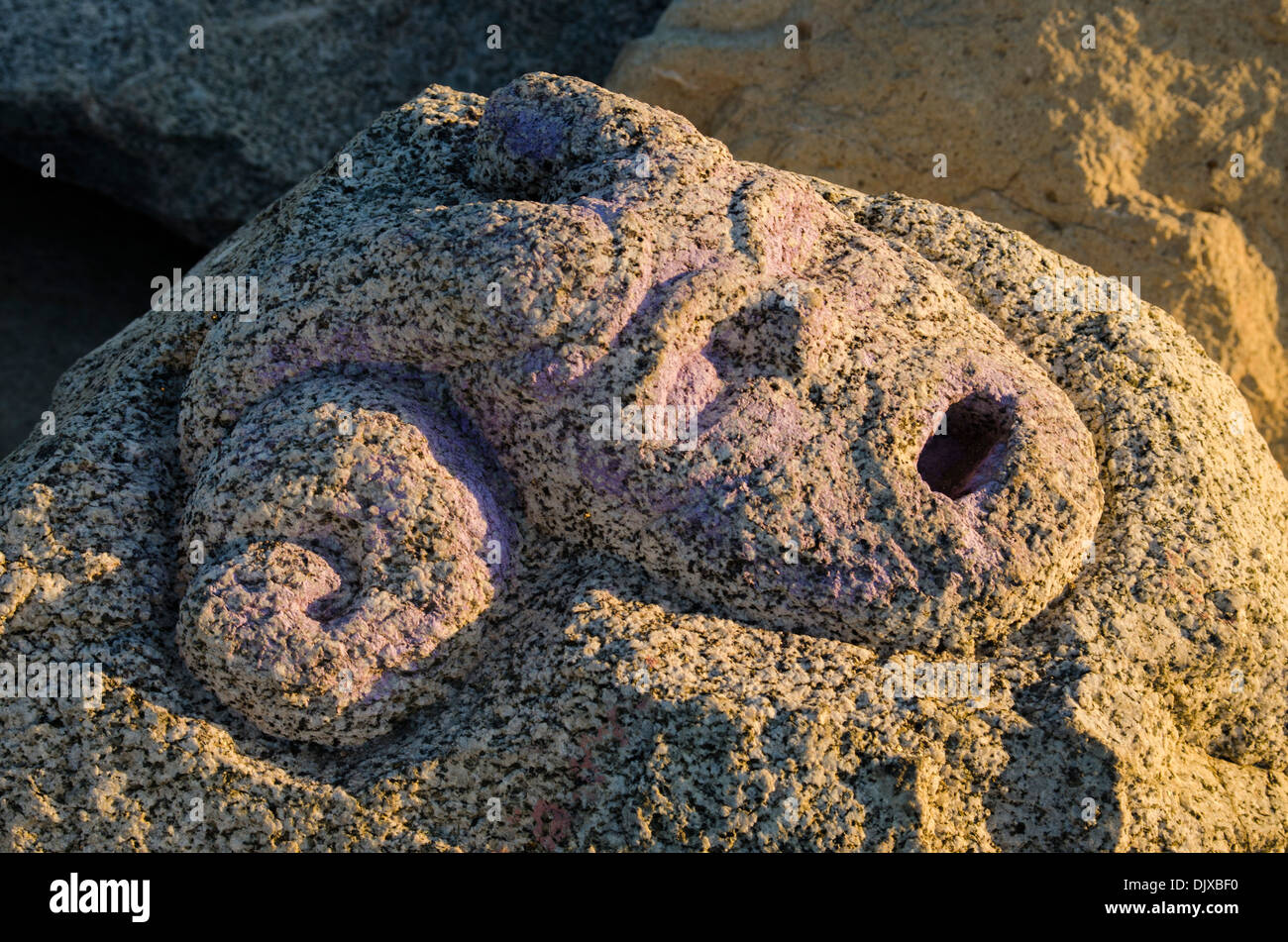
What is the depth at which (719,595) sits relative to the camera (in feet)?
9.25

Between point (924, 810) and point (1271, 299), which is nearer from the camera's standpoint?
point (924, 810)

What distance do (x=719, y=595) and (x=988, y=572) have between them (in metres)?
0.56

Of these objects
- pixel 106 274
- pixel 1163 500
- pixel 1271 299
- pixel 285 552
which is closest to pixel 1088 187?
pixel 1271 299

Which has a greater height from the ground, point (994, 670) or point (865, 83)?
point (865, 83)

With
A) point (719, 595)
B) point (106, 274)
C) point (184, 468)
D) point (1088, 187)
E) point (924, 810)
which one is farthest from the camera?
point (106, 274)

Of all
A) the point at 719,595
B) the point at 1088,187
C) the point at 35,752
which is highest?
the point at 1088,187

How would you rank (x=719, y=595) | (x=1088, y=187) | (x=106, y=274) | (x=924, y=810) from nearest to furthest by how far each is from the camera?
(x=924, y=810), (x=719, y=595), (x=1088, y=187), (x=106, y=274)

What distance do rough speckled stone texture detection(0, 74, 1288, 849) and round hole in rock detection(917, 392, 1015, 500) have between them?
1 centimetres

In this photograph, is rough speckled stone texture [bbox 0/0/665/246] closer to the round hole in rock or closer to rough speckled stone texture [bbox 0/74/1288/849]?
rough speckled stone texture [bbox 0/74/1288/849]

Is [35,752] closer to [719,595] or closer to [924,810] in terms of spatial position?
[719,595]

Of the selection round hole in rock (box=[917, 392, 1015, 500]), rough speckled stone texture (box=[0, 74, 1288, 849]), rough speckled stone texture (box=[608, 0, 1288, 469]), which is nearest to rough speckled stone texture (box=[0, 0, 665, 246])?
rough speckled stone texture (box=[608, 0, 1288, 469])

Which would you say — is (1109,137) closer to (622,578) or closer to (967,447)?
(967,447)

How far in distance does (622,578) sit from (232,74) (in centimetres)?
366

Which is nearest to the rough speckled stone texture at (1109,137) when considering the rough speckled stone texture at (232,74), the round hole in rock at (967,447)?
the rough speckled stone texture at (232,74)
